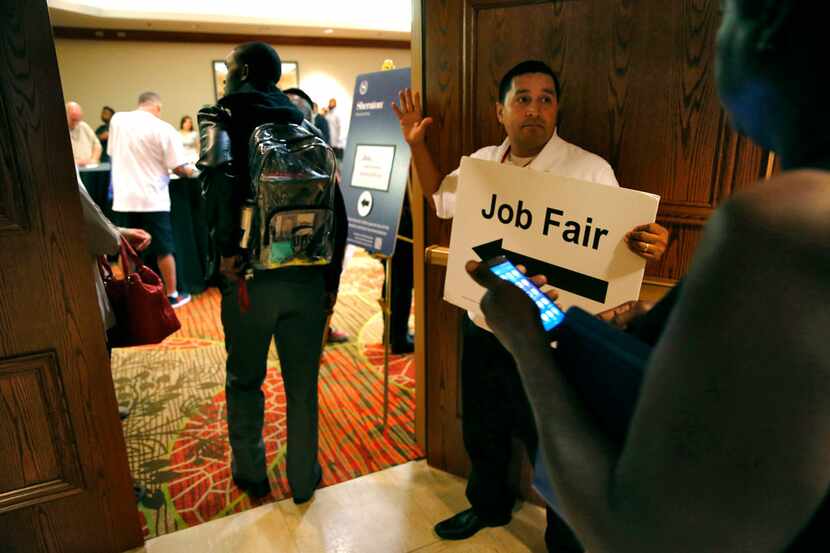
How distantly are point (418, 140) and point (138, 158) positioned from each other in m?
3.19

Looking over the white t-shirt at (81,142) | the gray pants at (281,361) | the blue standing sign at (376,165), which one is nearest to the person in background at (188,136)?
the white t-shirt at (81,142)

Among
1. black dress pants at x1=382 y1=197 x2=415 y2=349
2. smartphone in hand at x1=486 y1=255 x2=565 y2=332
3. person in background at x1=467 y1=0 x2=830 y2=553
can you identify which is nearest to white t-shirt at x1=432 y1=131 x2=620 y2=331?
smartphone in hand at x1=486 y1=255 x2=565 y2=332

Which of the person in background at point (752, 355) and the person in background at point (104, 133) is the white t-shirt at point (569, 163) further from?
the person in background at point (104, 133)

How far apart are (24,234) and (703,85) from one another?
2044 mm

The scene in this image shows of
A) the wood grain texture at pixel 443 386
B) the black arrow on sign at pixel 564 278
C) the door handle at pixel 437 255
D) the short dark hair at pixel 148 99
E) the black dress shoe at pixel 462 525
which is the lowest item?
the black dress shoe at pixel 462 525

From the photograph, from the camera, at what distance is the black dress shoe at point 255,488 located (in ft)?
7.45

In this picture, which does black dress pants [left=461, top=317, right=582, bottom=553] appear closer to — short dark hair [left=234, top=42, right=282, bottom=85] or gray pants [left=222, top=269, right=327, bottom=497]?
gray pants [left=222, top=269, right=327, bottom=497]

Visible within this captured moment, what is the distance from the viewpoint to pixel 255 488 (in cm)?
228

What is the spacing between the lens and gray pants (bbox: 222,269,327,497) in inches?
75.6

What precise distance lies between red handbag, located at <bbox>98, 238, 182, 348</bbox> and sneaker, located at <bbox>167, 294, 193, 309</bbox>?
2738 millimetres

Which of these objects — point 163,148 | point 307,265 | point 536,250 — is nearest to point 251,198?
point 307,265

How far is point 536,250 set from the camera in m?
1.61

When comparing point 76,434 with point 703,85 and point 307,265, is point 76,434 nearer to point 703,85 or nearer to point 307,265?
point 307,265

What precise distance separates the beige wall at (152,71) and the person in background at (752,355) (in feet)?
37.4
